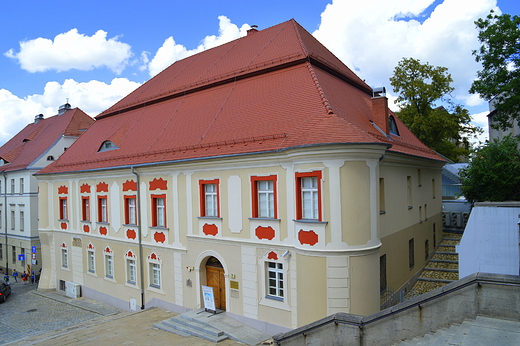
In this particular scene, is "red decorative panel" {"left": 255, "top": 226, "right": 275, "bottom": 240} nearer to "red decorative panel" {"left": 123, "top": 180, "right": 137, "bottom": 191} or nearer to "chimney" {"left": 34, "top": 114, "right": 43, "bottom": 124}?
"red decorative panel" {"left": 123, "top": 180, "right": 137, "bottom": 191}

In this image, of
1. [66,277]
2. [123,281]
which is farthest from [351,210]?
[66,277]

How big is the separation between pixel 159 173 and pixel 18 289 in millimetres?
18001

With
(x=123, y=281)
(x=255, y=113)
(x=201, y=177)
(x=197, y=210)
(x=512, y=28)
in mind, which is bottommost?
(x=123, y=281)

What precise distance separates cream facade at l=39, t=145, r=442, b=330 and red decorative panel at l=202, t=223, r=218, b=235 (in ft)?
0.13

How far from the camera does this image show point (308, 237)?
498 inches

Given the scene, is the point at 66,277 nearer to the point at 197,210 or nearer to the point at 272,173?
the point at 197,210

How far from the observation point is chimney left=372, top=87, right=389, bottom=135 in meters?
16.7

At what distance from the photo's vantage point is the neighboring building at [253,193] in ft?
40.6

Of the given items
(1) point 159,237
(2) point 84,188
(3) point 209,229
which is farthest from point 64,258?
(3) point 209,229

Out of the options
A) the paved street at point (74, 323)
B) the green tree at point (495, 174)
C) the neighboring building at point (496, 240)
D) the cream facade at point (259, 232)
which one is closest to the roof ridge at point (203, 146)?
the cream facade at point (259, 232)

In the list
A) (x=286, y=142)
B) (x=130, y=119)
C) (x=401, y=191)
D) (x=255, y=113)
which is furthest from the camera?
(x=130, y=119)

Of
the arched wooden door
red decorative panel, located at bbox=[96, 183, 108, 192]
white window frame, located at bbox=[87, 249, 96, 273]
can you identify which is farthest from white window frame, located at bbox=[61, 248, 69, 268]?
the arched wooden door

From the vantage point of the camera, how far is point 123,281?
20.1 meters

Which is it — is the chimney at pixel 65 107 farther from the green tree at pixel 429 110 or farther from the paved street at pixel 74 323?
the green tree at pixel 429 110
